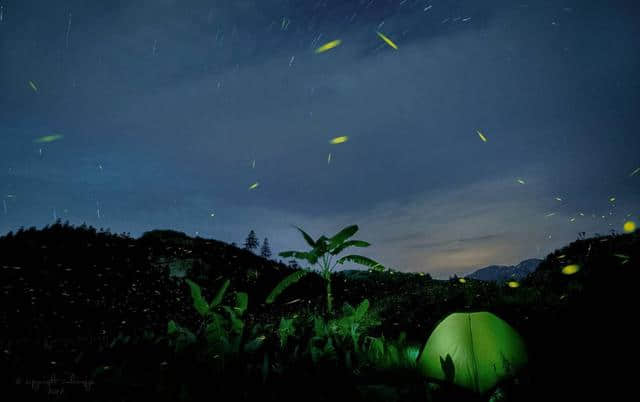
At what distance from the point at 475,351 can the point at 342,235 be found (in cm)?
404

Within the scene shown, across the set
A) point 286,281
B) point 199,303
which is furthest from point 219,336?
point 286,281

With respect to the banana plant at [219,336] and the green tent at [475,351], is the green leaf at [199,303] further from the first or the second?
the green tent at [475,351]

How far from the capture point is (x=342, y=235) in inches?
221

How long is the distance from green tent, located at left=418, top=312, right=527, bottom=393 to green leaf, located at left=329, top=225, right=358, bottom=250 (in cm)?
380

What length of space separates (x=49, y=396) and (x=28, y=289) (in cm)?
1232

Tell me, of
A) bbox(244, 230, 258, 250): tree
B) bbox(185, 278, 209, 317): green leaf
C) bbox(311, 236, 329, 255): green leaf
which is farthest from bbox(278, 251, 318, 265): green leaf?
bbox(244, 230, 258, 250): tree

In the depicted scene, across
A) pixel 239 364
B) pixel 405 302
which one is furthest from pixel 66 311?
pixel 239 364

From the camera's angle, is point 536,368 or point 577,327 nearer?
point 536,368

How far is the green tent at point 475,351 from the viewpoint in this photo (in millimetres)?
1479

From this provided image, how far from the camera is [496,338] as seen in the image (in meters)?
1.61

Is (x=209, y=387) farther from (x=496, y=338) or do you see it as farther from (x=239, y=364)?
(x=496, y=338)

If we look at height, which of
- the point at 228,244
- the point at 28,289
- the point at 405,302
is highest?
the point at 228,244

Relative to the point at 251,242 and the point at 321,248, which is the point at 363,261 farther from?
the point at 251,242

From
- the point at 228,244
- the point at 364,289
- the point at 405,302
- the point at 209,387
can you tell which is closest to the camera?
the point at 209,387
